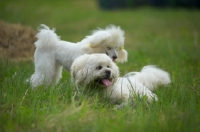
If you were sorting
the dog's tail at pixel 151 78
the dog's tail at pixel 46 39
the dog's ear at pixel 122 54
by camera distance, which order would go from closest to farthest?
1. the dog's tail at pixel 151 78
2. the dog's tail at pixel 46 39
3. the dog's ear at pixel 122 54

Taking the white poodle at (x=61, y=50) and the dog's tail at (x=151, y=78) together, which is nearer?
the dog's tail at (x=151, y=78)

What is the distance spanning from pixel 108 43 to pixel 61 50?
3.06 ft

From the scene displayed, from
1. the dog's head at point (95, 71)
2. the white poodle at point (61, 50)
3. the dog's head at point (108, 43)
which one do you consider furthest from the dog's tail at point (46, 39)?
the dog's head at point (95, 71)

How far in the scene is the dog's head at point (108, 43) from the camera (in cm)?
659

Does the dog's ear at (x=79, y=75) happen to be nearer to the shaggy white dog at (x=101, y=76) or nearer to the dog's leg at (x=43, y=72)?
the shaggy white dog at (x=101, y=76)

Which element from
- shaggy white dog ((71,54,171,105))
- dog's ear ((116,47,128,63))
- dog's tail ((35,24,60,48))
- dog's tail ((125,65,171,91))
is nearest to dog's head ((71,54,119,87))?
shaggy white dog ((71,54,171,105))

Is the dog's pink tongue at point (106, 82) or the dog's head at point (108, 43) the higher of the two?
the dog's head at point (108, 43)

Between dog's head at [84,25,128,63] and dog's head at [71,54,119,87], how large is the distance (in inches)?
53.4

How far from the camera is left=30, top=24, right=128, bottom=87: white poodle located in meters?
6.61

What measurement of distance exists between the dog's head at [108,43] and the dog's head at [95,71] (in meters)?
1.36

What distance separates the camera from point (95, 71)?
5.12 meters

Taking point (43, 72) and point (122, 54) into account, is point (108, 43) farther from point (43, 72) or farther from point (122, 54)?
point (43, 72)

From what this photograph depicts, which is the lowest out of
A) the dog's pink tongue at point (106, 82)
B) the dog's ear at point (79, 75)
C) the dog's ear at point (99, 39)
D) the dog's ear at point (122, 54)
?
the dog's pink tongue at point (106, 82)

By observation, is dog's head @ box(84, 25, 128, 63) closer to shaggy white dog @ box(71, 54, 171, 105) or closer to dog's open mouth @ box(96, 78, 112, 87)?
shaggy white dog @ box(71, 54, 171, 105)
